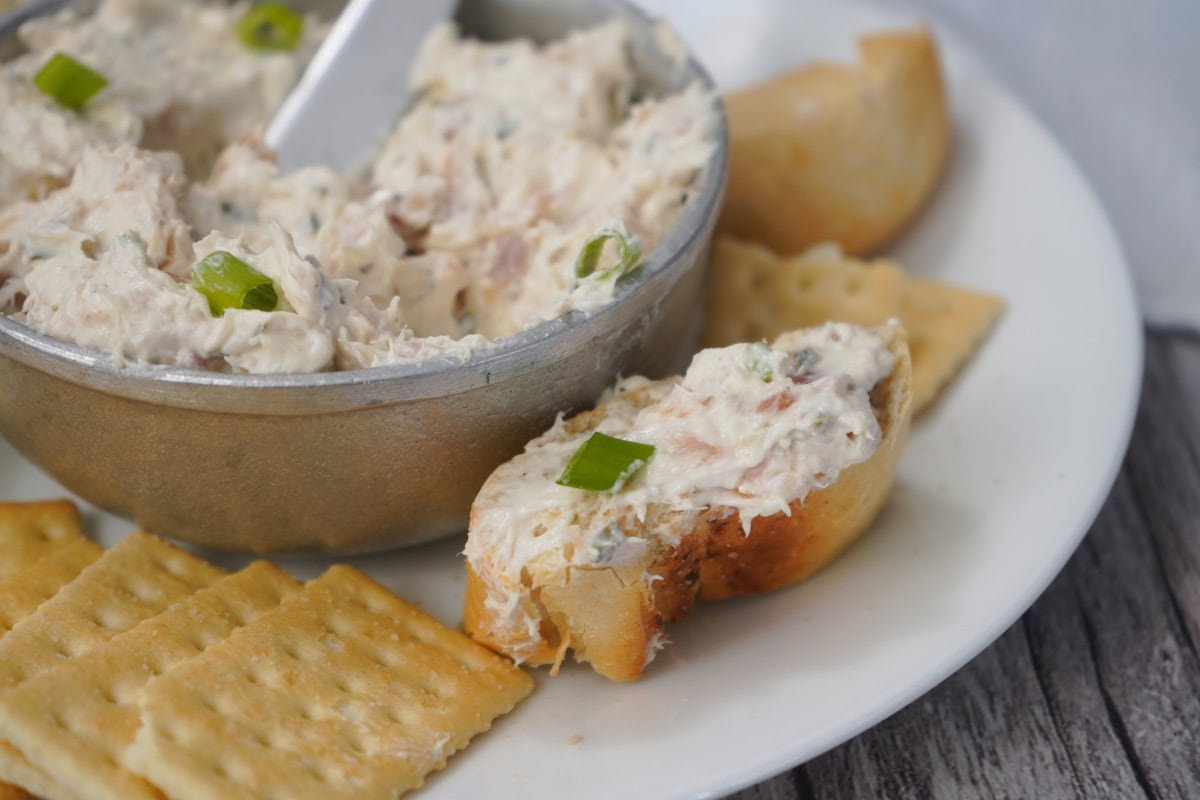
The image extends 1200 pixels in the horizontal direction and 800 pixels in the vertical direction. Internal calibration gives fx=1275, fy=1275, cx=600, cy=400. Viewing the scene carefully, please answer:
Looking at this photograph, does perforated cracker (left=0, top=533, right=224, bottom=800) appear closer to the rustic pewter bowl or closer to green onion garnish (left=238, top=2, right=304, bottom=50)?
the rustic pewter bowl

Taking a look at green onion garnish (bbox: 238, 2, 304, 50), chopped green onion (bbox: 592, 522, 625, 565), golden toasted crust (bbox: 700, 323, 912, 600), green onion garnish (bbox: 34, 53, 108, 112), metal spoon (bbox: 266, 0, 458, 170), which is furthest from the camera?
green onion garnish (bbox: 238, 2, 304, 50)

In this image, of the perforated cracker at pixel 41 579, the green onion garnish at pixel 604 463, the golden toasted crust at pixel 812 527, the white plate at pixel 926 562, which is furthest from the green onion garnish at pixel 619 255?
the perforated cracker at pixel 41 579

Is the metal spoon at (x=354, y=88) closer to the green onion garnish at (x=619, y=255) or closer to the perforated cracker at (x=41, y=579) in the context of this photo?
the green onion garnish at (x=619, y=255)

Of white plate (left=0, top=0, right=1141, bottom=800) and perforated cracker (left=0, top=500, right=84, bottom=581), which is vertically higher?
perforated cracker (left=0, top=500, right=84, bottom=581)

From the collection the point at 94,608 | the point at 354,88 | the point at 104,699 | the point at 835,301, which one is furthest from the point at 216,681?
the point at 835,301

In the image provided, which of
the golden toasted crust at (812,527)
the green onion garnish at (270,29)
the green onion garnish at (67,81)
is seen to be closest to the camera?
the golden toasted crust at (812,527)

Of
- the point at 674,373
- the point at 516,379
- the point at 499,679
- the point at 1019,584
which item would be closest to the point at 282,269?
the point at 516,379

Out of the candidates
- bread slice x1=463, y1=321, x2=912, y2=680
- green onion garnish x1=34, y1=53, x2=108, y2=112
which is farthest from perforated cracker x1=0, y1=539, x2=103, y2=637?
green onion garnish x1=34, y1=53, x2=108, y2=112

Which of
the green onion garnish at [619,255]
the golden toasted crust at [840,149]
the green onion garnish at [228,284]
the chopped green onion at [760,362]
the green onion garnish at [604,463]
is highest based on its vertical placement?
Answer: the green onion garnish at [228,284]
